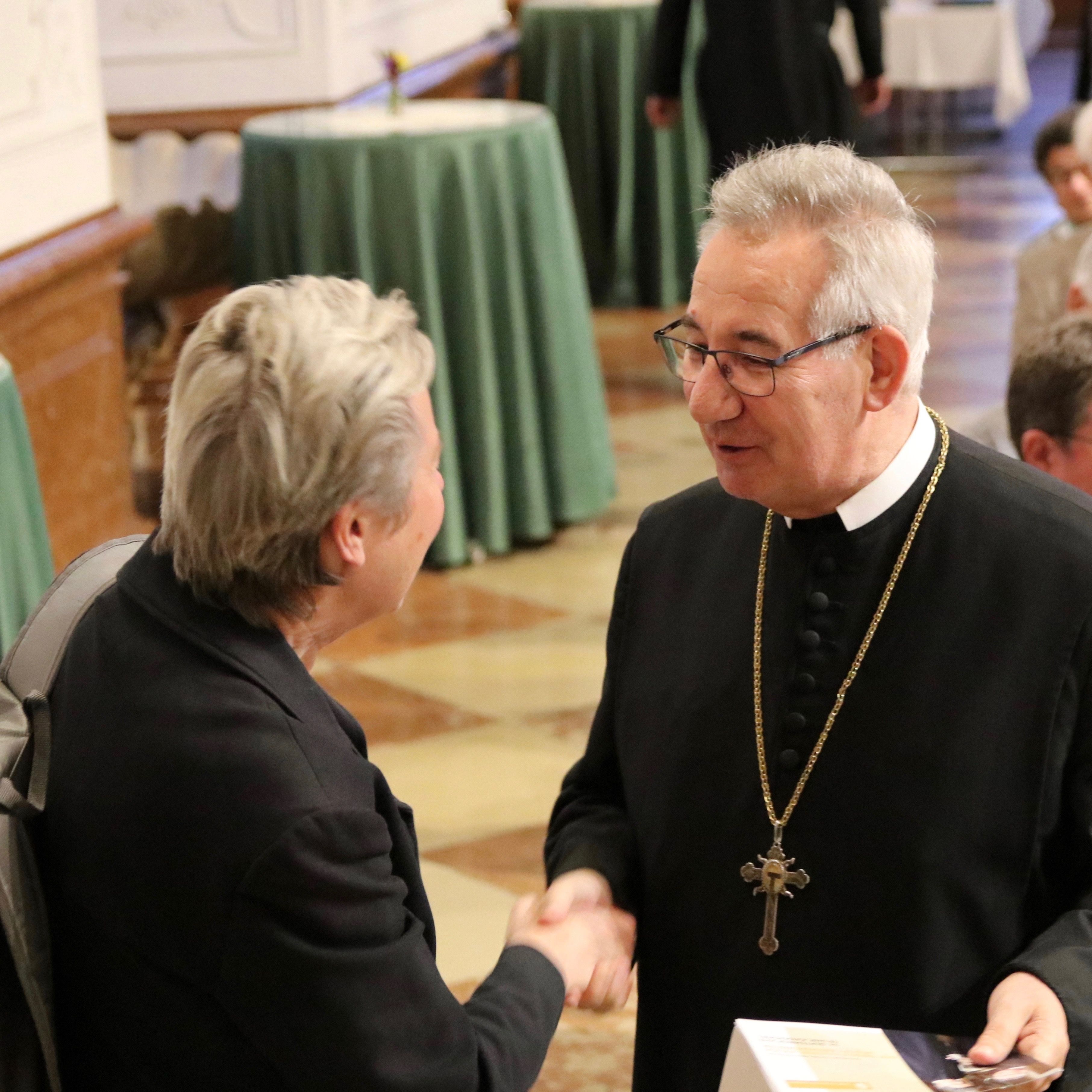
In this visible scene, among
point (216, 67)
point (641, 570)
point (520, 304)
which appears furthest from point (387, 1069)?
point (216, 67)

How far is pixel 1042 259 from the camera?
4215 mm

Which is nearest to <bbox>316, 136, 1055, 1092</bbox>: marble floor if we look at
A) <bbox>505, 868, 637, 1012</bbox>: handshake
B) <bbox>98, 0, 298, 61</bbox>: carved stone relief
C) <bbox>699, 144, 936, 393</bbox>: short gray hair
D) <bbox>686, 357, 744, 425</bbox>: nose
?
<bbox>699, 144, 936, 393</bbox>: short gray hair

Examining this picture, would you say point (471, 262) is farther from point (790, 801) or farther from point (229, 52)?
point (790, 801)

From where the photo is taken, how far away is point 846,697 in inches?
69.6

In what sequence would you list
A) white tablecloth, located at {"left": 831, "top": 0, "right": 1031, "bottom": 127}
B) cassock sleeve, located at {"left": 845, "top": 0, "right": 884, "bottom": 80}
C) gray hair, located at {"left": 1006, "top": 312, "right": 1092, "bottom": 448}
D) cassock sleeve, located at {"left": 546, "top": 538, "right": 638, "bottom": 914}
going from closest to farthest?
cassock sleeve, located at {"left": 546, "top": 538, "right": 638, "bottom": 914} → gray hair, located at {"left": 1006, "top": 312, "right": 1092, "bottom": 448} → cassock sleeve, located at {"left": 845, "top": 0, "right": 884, "bottom": 80} → white tablecloth, located at {"left": 831, "top": 0, "right": 1031, "bottom": 127}

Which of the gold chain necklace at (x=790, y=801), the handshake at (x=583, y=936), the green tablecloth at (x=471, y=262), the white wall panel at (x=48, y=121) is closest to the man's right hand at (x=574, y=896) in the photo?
the handshake at (x=583, y=936)

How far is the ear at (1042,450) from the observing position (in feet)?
8.22

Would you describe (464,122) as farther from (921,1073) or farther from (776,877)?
(921,1073)

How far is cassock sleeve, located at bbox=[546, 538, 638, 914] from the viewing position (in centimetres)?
187

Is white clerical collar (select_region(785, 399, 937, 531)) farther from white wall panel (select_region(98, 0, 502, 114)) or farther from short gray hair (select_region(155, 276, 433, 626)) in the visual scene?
white wall panel (select_region(98, 0, 502, 114))

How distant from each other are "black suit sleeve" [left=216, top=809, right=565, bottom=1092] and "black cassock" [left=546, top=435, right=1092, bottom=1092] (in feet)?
1.60

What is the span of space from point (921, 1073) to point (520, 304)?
3768 millimetres

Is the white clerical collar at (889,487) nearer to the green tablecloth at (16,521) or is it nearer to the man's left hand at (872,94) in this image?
the green tablecloth at (16,521)

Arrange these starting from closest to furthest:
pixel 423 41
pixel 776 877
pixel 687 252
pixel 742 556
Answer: pixel 776 877 → pixel 742 556 → pixel 423 41 → pixel 687 252
